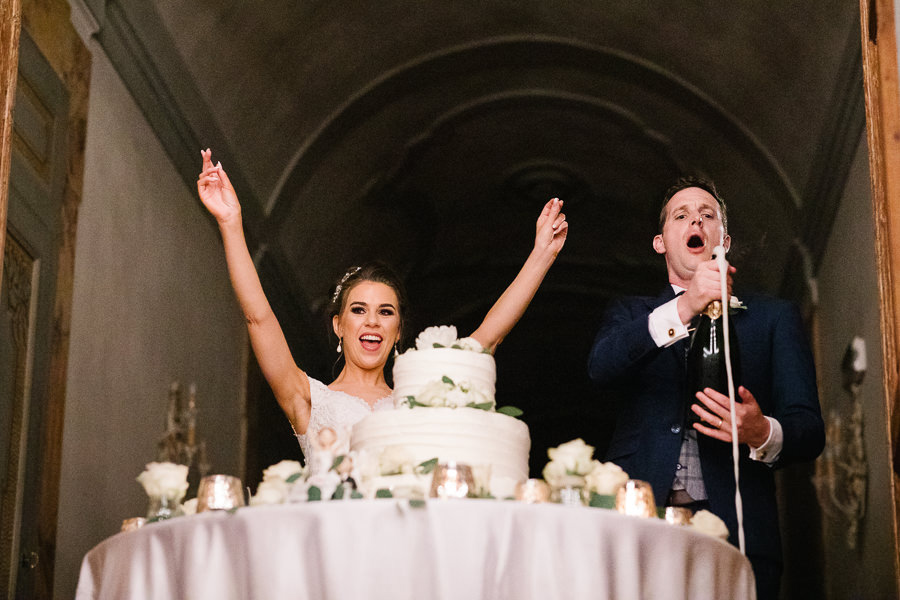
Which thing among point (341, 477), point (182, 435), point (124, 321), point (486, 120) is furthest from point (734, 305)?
point (486, 120)

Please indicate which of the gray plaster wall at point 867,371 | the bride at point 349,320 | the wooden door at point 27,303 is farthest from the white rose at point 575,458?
the gray plaster wall at point 867,371

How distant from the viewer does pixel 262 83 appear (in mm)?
9414

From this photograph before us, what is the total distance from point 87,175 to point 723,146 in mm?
5790

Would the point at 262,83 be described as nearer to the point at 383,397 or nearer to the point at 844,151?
the point at 844,151

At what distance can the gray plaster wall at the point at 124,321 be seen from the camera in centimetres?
674

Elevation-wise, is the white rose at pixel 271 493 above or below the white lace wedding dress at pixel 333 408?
below

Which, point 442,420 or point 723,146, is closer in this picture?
point 442,420

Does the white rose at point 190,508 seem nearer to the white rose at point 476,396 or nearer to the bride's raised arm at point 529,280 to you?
the white rose at point 476,396

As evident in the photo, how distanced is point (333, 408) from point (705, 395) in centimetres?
150

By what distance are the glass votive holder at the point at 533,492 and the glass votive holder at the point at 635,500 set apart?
18cm

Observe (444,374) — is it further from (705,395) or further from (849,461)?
(849,461)

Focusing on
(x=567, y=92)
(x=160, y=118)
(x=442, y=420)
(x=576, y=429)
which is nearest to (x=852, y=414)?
(x=567, y=92)

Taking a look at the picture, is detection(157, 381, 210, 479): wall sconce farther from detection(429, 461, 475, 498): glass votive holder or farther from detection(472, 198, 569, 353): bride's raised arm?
detection(429, 461, 475, 498): glass votive holder

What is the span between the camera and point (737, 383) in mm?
4145
